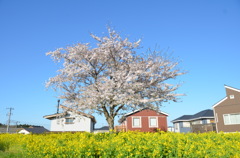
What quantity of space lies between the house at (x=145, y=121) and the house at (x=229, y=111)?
880 centimetres

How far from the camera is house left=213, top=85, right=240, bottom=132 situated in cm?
2622

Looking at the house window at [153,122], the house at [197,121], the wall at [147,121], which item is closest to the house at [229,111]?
the house at [197,121]

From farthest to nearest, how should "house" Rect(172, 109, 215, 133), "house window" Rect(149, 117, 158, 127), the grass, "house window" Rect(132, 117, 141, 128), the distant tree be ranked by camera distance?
"house window" Rect(149, 117, 158, 127), "house window" Rect(132, 117, 141, 128), "house" Rect(172, 109, 215, 133), the distant tree, the grass

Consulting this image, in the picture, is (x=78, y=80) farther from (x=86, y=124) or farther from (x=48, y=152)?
(x=86, y=124)

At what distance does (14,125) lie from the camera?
80750mm

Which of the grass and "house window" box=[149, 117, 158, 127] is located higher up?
"house window" box=[149, 117, 158, 127]

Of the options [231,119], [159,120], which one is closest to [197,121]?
[159,120]

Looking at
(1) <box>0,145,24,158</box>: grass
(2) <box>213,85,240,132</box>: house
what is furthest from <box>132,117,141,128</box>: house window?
(1) <box>0,145,24,158</box>: grass

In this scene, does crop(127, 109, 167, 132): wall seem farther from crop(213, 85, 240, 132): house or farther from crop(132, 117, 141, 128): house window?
crop(213, 85, 240, 132): house

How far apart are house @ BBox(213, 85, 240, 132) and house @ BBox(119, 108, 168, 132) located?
28.9 feet

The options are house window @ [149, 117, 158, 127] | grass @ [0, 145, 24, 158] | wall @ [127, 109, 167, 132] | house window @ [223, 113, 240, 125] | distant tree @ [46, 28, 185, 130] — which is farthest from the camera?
house window @ [149, 117, 158, 127]

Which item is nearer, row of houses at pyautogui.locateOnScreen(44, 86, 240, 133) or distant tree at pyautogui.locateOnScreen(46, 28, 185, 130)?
distant tree at pyautogui.locateOnScreen(46, 28, 185, 130)

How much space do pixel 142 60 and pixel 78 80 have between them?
19.5 ft

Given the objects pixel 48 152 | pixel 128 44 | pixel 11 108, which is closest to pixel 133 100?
pixel 128 44
